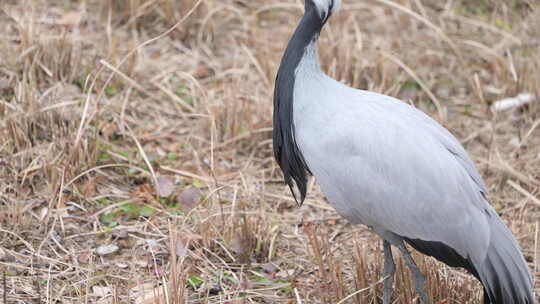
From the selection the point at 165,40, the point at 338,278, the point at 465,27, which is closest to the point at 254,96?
the point at 165,40

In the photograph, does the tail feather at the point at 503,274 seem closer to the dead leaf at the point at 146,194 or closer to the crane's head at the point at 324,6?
the crane's head at the point at 324,6

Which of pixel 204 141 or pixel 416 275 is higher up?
pixel 416 275

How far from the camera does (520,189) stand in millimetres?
4410

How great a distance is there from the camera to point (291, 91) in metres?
3.27

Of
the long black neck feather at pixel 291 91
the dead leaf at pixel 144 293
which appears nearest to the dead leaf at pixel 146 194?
the dead leaf at pixel 144 293

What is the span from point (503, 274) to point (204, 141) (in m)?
2.16

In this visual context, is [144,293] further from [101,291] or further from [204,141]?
[204,141]

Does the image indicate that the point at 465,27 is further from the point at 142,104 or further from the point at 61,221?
the point at 61,221

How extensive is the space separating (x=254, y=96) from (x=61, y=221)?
162cm

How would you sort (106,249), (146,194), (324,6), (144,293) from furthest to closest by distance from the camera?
(146,194)
(106,249)
(144,293)
(324,6)

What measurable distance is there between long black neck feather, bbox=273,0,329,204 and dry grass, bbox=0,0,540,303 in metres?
0.37

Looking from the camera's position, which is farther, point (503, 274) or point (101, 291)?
point (101, 291)

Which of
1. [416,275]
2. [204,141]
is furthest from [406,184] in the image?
[204,141]

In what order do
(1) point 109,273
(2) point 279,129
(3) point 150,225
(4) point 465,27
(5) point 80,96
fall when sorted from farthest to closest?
(4) point 465,27, (5) point 80,96, (3) point 150,225, (1) point 109,273, (2) point 279,129
